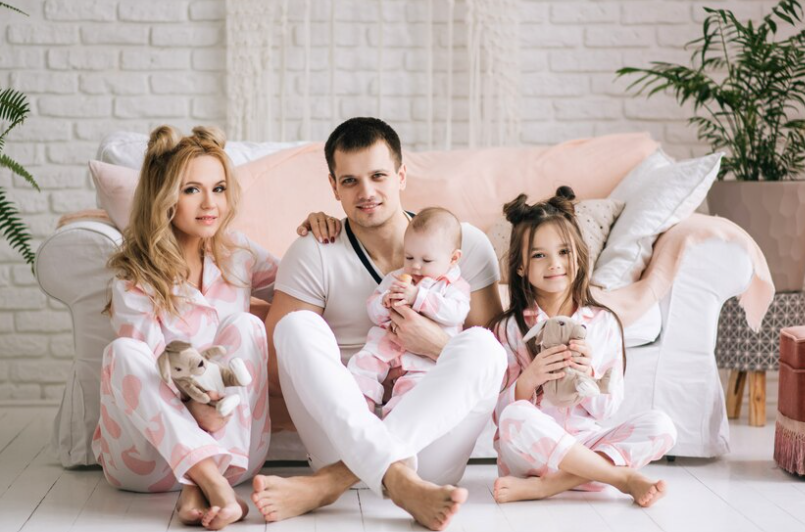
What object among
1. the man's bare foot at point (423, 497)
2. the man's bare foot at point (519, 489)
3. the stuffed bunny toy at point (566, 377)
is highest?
the stuffed bunny toy at point (566, 377)

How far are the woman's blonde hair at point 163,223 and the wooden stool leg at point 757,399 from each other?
5.62 ft

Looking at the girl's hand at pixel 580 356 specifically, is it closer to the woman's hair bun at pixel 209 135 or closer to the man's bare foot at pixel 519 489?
the man's bare foot at pixel 519 489

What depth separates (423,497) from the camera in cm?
185

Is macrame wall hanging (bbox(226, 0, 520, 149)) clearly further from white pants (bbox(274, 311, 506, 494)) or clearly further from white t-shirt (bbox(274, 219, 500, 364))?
white pants (bbox(274, 311, 506, 494))

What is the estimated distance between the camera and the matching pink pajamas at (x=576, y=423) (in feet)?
6.76

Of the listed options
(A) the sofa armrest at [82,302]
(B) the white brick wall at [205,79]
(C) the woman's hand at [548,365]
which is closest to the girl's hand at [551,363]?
(C) the woman's hand at [548,365]

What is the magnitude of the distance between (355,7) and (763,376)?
1877 mm

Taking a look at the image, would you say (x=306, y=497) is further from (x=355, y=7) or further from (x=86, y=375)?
(x=355, y=7)

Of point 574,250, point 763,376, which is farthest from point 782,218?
point 574,250

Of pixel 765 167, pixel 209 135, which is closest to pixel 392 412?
pixel 209 135

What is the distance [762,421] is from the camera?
3.03 m

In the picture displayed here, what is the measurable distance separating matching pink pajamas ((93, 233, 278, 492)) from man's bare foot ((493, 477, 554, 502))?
53cm

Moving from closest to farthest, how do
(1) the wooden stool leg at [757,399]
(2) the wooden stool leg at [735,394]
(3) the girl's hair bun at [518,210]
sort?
(3) the girl's hair bun at [518,210] → (1) the wooden stool leg at [757,399] → (2) the wooden stool leg at [735,394]

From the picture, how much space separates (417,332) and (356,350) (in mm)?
223
